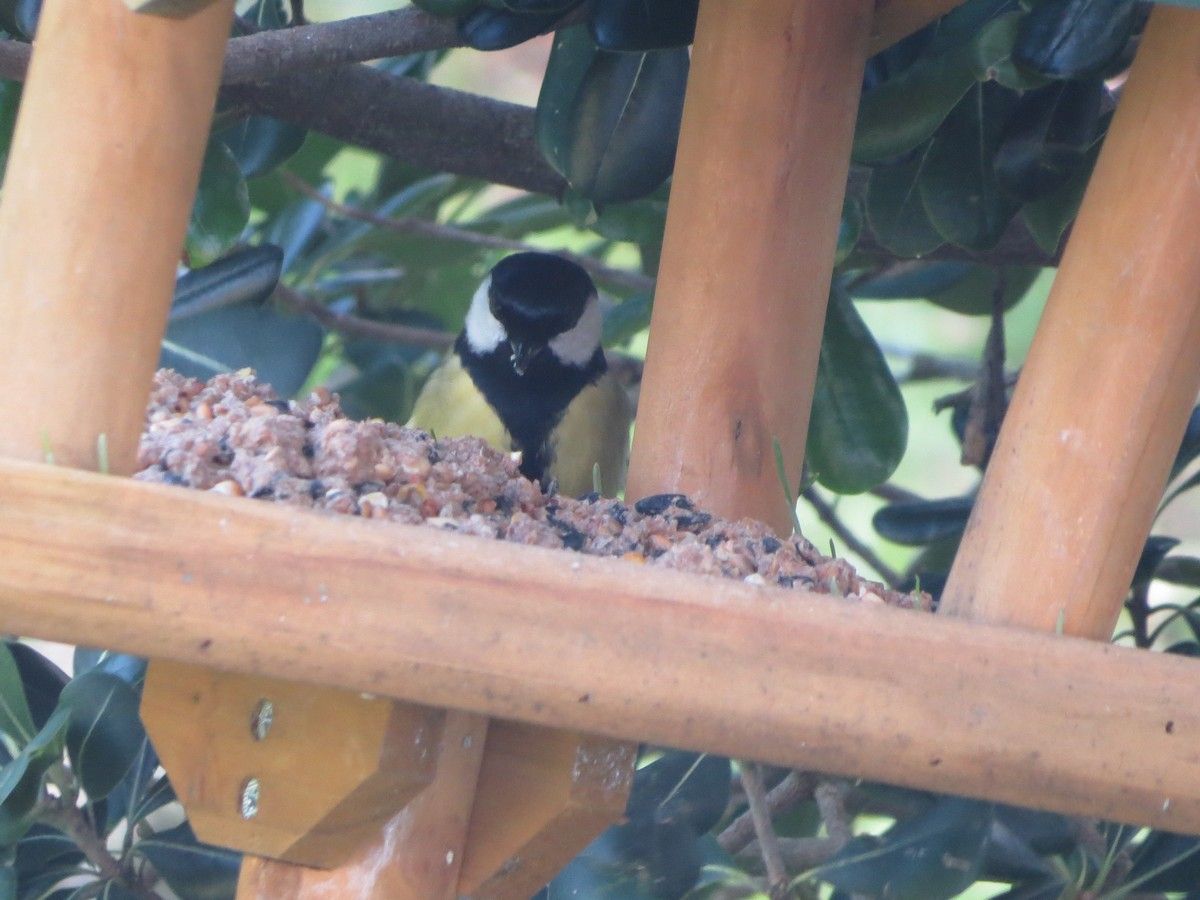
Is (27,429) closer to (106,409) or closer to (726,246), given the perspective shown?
(106,409)

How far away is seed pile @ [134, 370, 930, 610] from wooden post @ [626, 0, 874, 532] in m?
0.10

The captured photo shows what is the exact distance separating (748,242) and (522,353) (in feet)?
1.77

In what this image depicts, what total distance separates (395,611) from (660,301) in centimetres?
52

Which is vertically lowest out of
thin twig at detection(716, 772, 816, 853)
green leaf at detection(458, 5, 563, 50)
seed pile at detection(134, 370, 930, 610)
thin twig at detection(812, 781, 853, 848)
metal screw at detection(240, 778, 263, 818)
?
thin twig at detection(716, 772, 816, 853)

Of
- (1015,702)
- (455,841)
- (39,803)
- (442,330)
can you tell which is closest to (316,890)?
(455,841)

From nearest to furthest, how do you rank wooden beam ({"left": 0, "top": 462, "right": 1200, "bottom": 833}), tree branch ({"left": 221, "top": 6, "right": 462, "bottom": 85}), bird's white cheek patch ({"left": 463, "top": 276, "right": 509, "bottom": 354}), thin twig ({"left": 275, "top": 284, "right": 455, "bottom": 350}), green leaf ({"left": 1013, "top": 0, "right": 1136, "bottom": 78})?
wooden beam ({"left": 0, "top": 462, "right": 1200, "bottom": 833}) → green leaf ({"left": 1013, "top": 0, "right": 1136, "bottom": 78}) → tree branch ({"left": 221, "top": 6, "right": 462, "bottom": 85}) → bird's white cheek patch ({"left": 463, "top": 276, "right": 509, "bottom": 354}) → thin twig ({"left": 275, "top": 284, "right": 455, "bottom": 350})

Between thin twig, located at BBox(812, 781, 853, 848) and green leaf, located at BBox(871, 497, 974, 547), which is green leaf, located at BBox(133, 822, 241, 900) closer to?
thin twig, located at BBox(812, 781, 853, 848)

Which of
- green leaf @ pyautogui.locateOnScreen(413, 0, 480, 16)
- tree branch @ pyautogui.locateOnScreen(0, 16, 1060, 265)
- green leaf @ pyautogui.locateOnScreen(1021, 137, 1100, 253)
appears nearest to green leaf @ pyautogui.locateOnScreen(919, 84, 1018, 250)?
green leaf @ pyautogui.locateOnScreen(1021, 137, 1100, 253)

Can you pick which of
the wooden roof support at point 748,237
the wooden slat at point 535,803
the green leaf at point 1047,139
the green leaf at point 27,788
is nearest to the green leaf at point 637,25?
the wooden roof support at point 748,237

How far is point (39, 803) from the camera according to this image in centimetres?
104

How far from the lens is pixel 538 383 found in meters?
1.58

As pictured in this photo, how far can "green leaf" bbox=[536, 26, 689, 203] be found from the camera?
1208 mm

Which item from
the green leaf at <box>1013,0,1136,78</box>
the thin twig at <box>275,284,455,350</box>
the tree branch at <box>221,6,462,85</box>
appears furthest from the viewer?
the thin twig at <box>275,284,455,350</box>

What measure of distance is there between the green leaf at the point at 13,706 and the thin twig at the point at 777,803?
1.88 feet
